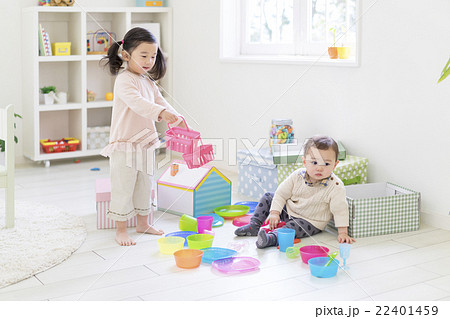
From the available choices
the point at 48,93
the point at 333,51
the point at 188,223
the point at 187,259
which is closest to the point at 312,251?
the point at 187,259

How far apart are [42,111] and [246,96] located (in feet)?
4.35

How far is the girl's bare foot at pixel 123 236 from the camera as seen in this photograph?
225 cm

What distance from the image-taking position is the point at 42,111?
3854mm

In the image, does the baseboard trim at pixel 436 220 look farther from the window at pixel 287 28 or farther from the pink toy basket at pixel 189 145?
the pink toy basket at pixel 189 145

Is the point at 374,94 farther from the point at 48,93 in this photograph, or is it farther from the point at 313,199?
the point at 48,93

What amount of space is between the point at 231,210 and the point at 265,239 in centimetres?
53

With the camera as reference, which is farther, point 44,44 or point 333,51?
point 44,44

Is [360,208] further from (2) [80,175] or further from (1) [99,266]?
(2) [80,175]

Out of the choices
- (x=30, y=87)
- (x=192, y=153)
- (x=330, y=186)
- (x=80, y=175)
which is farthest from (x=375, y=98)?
(x=30, y=87)

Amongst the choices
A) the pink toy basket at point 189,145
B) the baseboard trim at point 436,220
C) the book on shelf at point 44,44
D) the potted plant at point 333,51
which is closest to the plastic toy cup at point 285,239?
the pink toy basket at point 189,145

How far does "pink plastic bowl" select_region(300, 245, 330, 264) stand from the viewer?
6.64 ft

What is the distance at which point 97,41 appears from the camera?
3.89 meters

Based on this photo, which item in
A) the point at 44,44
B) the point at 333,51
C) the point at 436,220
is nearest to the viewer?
the point at 436,220

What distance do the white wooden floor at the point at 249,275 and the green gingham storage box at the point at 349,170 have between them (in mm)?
368
